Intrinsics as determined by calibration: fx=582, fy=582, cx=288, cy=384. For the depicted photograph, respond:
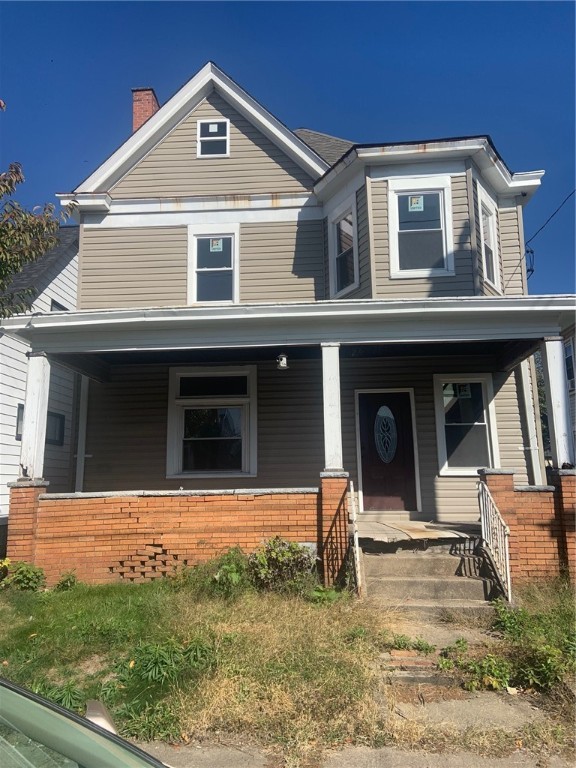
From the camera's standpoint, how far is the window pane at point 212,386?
33.6 feet

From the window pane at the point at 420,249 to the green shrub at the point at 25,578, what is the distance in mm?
6945

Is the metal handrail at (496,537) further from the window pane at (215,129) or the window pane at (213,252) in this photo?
the window pane at (215,129)

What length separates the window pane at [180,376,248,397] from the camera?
10250 millimetres

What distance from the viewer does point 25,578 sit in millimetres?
7047

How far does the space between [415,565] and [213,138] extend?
8.88 metres

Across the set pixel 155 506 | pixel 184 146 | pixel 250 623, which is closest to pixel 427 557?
pixel 250 623

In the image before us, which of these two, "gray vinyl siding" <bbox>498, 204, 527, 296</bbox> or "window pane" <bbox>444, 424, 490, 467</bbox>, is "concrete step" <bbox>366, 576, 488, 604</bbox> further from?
"gray vinyl siding" <bbox>498, 204, 527, 296</bbox>

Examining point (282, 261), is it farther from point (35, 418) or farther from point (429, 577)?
point (429, 577)

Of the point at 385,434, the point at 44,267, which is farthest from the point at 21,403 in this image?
the point at 385,434

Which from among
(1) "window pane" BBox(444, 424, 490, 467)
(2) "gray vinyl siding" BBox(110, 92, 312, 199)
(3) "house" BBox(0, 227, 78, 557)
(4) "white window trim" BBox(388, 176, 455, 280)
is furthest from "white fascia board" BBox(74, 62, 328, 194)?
(1) "window pane" BBox(444, 424, 490, 467)

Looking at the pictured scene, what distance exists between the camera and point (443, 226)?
959 centimetres

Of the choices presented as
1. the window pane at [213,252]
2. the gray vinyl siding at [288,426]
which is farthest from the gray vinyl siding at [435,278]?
the window pane at [213,252]

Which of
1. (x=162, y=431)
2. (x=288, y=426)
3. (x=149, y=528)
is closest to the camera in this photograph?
→ (x=149, y=528)

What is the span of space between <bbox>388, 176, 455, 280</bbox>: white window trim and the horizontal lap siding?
2170mm
